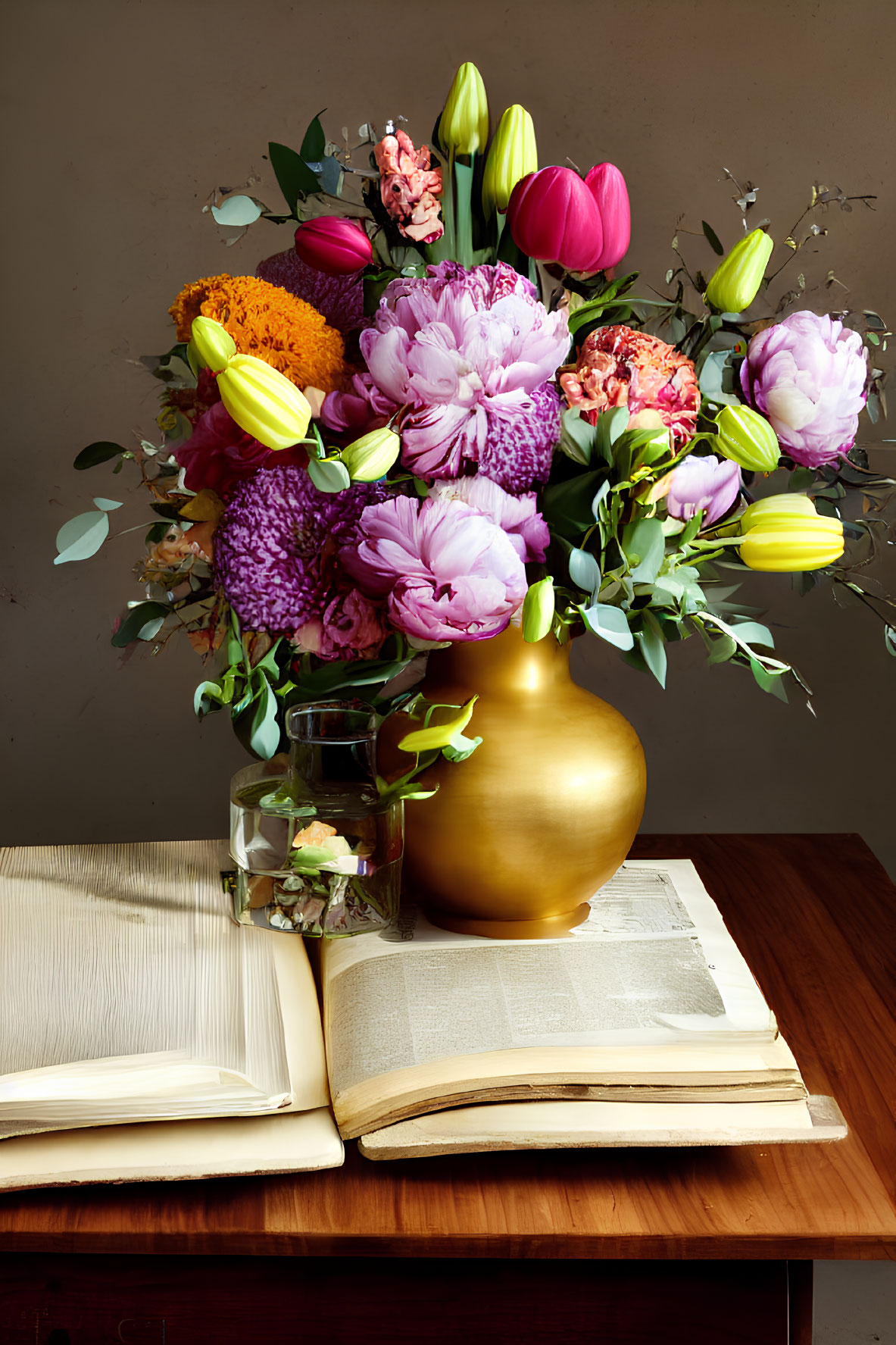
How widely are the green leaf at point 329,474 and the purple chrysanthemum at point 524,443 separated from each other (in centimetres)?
9

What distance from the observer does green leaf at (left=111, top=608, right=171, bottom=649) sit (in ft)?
2.21

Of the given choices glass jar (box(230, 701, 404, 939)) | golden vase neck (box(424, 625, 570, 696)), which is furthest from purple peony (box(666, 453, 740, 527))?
glass jar (box(230, 701, 404, 939))

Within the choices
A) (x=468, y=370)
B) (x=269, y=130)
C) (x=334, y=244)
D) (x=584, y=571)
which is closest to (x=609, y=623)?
(x=584, y=571)

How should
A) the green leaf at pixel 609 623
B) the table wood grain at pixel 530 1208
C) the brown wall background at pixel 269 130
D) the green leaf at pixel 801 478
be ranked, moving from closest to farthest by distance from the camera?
the table wood grain at pixel 530 1208
the green leaf at pixel 609 623
the green leaf at pixel 801 478
the brown wall background at pixel 269 130

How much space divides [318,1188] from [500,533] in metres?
0.32

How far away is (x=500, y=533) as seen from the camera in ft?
1.89

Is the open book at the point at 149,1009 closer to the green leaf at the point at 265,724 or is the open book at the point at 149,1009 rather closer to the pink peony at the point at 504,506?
the green leaf at the point at 265,724

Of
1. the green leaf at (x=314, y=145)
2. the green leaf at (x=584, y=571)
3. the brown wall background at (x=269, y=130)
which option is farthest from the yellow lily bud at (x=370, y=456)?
the brown wall background at (x=269, y=130)

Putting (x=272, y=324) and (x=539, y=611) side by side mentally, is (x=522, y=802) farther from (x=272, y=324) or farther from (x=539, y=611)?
(x=272, y=324)

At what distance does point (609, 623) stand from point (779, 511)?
118 millimetres

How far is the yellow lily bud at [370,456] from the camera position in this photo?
0.55 meters

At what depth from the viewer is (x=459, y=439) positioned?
0.59 m

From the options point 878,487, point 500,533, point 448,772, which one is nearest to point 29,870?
point 448,772

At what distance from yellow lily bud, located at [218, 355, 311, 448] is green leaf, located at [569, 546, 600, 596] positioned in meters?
0.16
